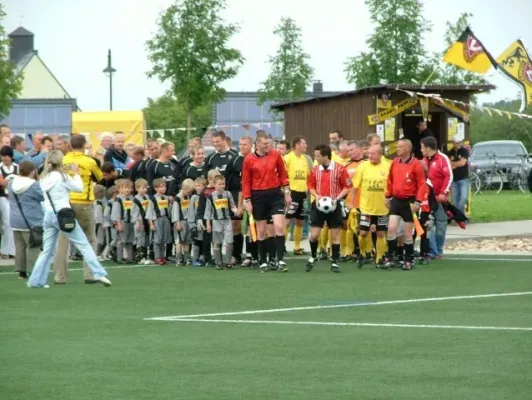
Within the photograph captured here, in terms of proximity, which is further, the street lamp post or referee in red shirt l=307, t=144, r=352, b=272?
the street lamp post

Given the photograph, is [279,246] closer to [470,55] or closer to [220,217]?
[220,217]

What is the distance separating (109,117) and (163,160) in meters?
24.4

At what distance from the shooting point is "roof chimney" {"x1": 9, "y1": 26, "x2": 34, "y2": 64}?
489 ft

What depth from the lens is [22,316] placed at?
16047 millimetres

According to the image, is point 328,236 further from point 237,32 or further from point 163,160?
point 237,32

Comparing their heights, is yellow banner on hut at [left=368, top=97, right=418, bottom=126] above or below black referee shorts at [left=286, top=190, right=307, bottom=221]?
above

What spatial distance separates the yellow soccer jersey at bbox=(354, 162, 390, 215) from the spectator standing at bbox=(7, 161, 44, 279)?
15.4ft

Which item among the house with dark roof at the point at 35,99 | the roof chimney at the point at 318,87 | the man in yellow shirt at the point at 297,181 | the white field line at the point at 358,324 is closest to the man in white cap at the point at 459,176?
the man in yellow shirt at the point at 297,181

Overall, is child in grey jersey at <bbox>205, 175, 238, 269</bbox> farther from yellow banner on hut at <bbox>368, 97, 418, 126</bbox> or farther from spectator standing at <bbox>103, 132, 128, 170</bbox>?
yellow banner on hut at <bbox>368, 97, 418, 126</bbox>

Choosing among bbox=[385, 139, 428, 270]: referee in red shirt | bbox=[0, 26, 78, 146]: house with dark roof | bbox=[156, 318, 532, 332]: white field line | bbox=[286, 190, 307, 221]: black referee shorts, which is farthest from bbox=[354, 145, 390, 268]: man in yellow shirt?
bbox=[0, 26, 78, 146]: house with dark roof

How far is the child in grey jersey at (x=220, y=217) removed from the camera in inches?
945

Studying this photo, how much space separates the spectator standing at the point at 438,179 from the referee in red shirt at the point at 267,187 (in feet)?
8.97

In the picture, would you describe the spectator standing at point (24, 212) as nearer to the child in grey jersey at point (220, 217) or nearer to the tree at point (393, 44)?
the child in grey jersey at point (220, 217)

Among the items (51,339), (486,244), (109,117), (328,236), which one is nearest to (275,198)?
(328,236)
